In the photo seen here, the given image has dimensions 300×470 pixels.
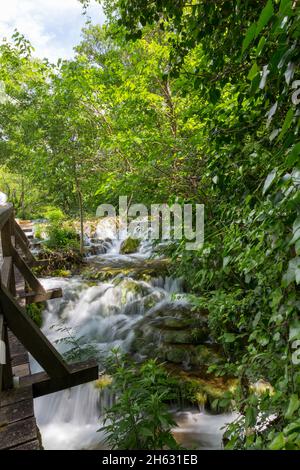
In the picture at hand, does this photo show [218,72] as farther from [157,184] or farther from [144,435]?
[144,435]

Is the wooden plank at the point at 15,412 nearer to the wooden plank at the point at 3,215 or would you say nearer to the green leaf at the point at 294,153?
the wooden plank at the point at 3,215

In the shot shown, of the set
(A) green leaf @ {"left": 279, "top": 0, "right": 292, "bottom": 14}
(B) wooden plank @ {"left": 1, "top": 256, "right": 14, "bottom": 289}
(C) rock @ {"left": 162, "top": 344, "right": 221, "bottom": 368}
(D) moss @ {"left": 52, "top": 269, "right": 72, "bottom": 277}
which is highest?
(A) green leaf @ {"left": 279, "top": 0, "right": 292, "bottom": 14}

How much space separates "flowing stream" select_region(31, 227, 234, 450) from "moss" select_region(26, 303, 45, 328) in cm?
14

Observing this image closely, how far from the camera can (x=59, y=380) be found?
6.90 feet

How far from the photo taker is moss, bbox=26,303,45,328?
6555 mm

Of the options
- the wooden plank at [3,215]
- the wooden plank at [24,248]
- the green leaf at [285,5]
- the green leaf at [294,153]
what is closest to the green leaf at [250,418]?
the green leaf at [294,153]

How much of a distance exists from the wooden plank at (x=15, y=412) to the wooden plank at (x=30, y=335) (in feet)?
0.91

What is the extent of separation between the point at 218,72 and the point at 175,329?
4.94 metres

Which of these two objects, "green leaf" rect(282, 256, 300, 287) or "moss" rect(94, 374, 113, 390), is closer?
"green leaf" rect(282, 256, 300, 287)

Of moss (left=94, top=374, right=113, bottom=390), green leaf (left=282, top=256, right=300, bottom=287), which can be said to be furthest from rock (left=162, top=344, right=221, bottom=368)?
green leaf (left=282, top=256, right=300, bottom=287)

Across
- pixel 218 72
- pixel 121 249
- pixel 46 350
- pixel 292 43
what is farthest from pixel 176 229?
pixel 121 249

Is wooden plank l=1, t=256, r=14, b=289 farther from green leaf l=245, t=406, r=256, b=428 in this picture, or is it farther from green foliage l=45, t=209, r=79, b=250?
green foliage l=45, t=209, r=79, b=250
